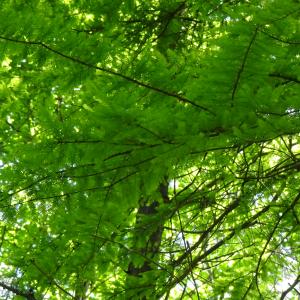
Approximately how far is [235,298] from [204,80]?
100 inches

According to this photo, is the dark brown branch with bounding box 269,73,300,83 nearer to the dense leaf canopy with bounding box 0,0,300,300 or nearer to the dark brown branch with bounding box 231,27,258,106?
the dense leaf canopy with bounding box 0,0,300,300

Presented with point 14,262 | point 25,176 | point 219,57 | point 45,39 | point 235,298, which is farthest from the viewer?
point 235,298

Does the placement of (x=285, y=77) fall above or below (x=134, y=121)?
above

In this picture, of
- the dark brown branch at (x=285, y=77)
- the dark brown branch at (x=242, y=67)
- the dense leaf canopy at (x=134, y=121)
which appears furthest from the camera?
the dark brown branch at (x=285, y=77)

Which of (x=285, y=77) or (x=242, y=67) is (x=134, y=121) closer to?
(x=242, y=67)

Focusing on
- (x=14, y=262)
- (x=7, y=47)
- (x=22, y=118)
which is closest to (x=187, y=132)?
(x=7, y=47)

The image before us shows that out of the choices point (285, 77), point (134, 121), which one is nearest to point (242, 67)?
point (285, 77)

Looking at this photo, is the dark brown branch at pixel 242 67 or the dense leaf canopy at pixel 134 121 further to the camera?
the dense leaf canopy at pixel 134 121

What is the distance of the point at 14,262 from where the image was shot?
348 cm

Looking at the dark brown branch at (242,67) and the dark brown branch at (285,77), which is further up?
the dark brown branch at (285,77)

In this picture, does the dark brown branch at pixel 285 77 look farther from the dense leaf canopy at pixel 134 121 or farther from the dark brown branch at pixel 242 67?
the dark brown branch at pixel 242 67

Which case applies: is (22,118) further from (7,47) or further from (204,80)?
(204,80)

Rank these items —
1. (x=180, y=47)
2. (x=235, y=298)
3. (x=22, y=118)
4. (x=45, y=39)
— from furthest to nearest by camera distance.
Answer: (x=180, y=47), (x=22, y=118), (x=235, y=298), (x=45, y=39)

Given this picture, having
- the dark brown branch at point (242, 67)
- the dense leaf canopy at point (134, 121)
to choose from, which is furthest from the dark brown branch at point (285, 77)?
the dark brown branch at point (242, 67)
